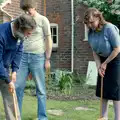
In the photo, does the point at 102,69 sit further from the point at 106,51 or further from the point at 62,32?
the point at 62,32

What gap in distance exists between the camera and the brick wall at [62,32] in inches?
490

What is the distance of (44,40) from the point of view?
6.21 m

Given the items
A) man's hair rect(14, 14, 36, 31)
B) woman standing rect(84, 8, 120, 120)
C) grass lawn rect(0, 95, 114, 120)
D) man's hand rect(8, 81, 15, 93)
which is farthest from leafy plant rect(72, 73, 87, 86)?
man's hair rect(14, 14, 36, 31)

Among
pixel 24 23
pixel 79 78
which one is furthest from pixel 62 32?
pixel 24 23

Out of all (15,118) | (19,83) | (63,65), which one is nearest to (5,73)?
(15,118)

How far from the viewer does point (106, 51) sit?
217 inches

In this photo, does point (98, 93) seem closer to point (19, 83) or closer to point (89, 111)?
point (19, 83)

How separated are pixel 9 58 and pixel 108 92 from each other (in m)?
1.52

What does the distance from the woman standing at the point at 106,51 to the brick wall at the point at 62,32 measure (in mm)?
6644

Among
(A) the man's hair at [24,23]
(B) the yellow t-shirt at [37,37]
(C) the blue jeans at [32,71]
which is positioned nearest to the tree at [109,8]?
(B) the yellow t-shirt at [37,37]

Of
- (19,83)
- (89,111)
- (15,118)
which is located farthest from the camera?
(89,111)

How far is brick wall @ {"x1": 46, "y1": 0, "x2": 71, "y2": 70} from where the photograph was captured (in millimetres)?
12445

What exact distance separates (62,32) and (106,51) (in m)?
7.09

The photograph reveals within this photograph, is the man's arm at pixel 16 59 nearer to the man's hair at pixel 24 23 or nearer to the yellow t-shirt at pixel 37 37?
the man's hair at pixel 24 23
